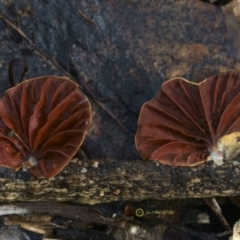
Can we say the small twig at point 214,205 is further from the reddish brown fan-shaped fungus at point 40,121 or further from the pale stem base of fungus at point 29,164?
the pale stem base of fungus at point 29,164

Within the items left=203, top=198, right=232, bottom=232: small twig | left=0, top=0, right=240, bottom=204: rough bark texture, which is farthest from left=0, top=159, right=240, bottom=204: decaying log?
left=203, top=198, right=232, bottom=232: small twig

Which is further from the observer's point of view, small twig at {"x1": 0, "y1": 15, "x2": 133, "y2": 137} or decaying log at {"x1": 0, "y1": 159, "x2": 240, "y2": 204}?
small twig at {"x1": 0, "y1": 15, "x2": 133, "y2": 137}

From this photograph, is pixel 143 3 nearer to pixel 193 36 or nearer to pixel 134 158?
pixel 193 36

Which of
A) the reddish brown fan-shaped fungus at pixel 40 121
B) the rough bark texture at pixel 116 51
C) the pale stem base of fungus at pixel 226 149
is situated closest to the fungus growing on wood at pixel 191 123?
the pale stem base of fungus at pixel 226 149

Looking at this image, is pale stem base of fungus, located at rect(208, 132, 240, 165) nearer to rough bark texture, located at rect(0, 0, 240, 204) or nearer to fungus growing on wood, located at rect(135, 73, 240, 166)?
fungus growing on wood, located at rect(135, 73, 240, 166)

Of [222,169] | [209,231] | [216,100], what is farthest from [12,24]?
[209,231]

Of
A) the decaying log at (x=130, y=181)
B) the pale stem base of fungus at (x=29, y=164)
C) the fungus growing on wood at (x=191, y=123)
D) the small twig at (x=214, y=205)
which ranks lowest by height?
the small twig at (x=214, y=205)

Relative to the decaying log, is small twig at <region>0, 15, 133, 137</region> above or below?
above
